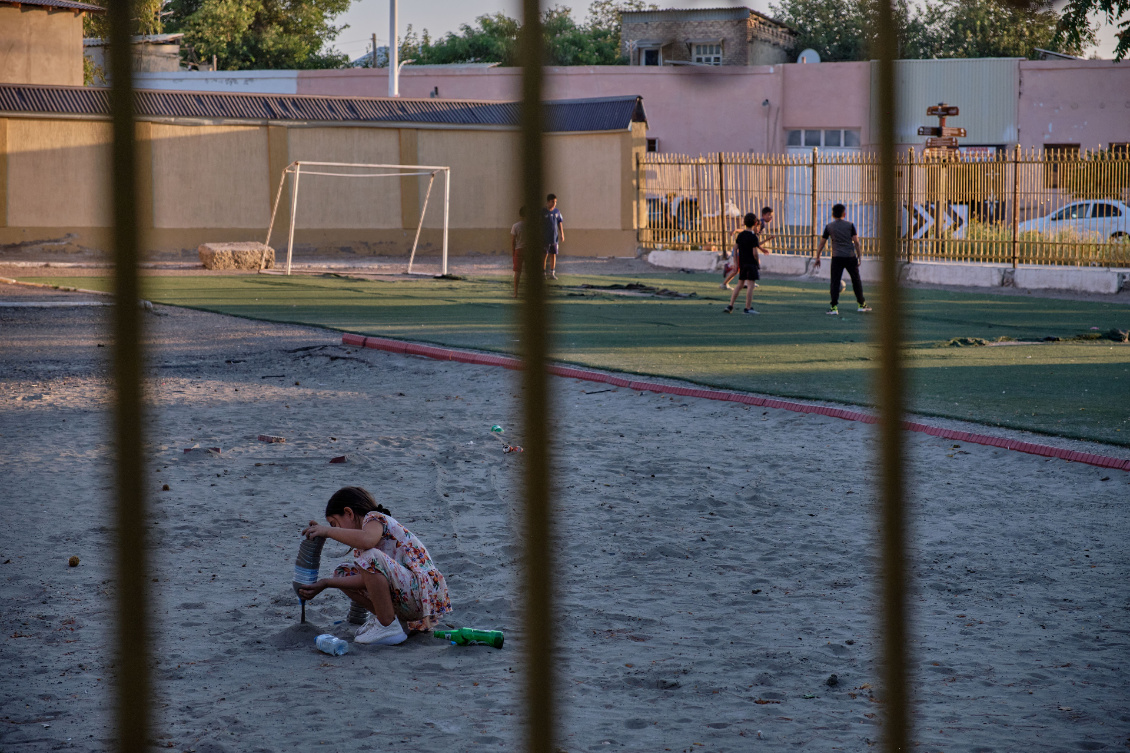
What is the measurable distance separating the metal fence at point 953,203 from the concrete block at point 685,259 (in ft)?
2.73

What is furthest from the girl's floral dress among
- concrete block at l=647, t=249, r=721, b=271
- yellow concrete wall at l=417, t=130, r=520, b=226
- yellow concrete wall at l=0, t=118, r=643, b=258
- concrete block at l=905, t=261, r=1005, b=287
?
yellow concrete wall at l=417, t=130, r=520, b=226

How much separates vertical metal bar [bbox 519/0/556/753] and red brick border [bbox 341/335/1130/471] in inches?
142

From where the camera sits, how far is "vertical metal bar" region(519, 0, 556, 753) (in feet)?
4.33

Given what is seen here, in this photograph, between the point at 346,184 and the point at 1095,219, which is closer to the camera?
the point at 1095,219

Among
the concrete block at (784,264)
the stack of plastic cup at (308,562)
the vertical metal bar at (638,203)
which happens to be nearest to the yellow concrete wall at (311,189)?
the vertical metal bar at (638,203)

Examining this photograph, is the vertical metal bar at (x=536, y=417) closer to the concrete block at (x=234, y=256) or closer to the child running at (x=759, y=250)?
the child running at (x=759, y=250)

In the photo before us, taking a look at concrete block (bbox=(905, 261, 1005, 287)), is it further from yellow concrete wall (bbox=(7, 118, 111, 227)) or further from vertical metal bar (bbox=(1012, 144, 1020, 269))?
yellow concrete wall (bbox=(7, 118, 111, 227))

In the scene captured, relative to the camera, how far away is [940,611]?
501 cm

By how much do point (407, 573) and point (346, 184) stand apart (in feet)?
88.9

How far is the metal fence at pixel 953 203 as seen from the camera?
2184 centimetres

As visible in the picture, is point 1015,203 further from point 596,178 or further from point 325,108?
point 325,108

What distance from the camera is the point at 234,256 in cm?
2531

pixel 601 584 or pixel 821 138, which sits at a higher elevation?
pixel 821 138

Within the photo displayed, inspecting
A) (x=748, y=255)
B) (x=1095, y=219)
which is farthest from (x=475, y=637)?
(x=1095, y=219)
